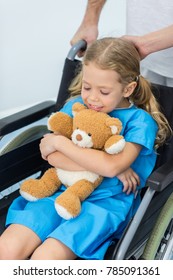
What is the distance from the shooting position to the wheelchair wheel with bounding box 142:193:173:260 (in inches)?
57.1

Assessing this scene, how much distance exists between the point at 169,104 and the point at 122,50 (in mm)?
317

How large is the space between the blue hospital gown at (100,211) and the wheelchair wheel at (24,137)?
0.26m

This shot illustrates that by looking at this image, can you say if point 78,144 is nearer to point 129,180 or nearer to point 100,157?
point 100,157

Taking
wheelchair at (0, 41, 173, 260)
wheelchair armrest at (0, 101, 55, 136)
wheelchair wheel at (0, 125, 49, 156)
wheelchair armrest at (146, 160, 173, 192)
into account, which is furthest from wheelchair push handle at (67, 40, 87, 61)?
wheelchair armrest at (146, 160, 173, 192)

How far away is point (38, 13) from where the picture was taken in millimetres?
2789

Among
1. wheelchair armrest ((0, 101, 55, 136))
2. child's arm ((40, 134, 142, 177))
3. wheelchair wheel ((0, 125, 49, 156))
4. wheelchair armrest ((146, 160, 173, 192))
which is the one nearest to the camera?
wheelchair armrest ((146, 160, 173, 192))

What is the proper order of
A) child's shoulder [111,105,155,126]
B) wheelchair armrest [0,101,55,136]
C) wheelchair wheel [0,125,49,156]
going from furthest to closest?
wheelchair wheel [0,125,49,156] → wheelchair armrest [0,101,55,136] → child's shoulder [111,105,155,126]

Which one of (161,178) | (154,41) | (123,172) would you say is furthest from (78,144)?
(154,41)

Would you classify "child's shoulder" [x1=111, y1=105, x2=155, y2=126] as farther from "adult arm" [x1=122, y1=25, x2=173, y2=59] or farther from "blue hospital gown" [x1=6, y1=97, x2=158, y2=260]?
"adult arm" [x1=122, y1=25, x2=173, y2=59]

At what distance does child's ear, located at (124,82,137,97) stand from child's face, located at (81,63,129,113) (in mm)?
16

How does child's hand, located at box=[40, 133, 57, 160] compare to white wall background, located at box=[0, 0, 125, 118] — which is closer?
child's hand, located at box=[40, 133, 57, 160]

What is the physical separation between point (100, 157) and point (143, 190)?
12.9 inches

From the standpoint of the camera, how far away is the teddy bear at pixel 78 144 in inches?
52.7

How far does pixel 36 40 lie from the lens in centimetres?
287
